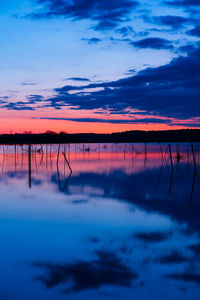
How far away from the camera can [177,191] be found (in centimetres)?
1273

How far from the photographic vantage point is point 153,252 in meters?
5.61

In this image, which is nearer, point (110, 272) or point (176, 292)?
point (176, 292)

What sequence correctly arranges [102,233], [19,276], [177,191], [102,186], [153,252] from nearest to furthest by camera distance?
1. [19,276]
2. [153,252]
3. [102,233]
4. [177,191]
5. [102,186]

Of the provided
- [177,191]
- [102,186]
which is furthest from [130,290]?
[102,186]

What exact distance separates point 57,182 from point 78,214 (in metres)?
7.18

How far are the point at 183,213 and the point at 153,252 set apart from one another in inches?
138

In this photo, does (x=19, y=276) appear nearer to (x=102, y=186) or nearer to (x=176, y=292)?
(x=176, y=292)

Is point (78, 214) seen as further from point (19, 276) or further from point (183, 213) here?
point (19, 276)

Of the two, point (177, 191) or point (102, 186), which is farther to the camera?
point (102, 186)

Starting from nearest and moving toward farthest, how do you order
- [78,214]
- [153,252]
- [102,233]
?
[153,252], [102,233], [78,214]

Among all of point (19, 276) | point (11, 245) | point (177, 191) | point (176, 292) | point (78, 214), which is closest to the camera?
point (176, 292)

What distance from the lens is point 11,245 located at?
6.05 meters

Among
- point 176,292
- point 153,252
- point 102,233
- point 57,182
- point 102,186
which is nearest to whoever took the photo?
point 176,292

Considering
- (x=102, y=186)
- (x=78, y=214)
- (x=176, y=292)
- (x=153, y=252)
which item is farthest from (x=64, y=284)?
(x=102, y=186)
